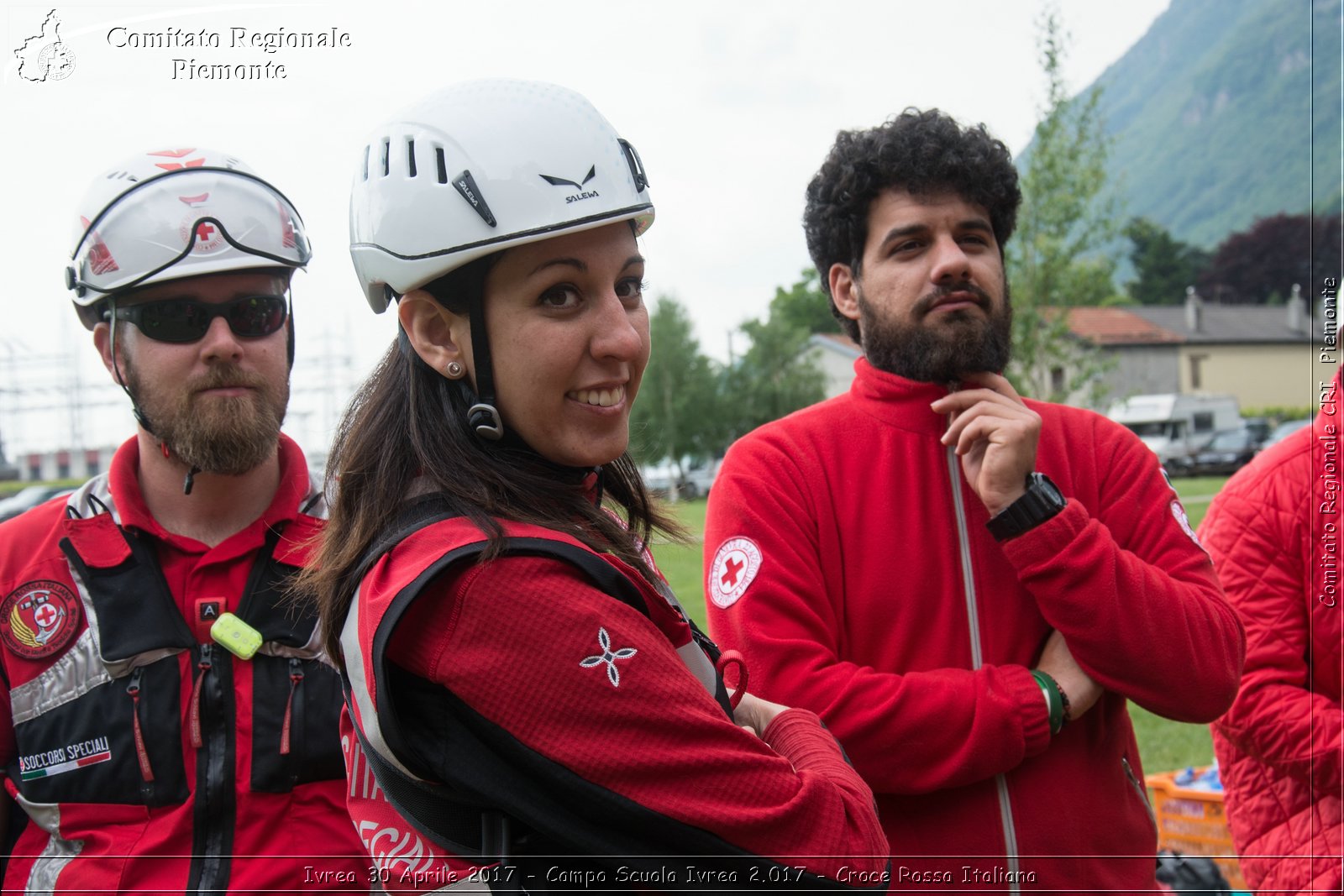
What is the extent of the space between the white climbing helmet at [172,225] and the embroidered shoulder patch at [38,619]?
86cm

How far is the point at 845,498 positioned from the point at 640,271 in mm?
1038

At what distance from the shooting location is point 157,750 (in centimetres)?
259

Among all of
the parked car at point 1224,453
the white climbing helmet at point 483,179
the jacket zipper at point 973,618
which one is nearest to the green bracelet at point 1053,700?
the jacket zipper at point 973,618

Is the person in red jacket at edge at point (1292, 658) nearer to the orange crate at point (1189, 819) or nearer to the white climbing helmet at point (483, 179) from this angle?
the orange crate at point (1189, 819)

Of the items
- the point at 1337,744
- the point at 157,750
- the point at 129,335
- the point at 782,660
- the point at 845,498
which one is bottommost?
the point at 1337,744

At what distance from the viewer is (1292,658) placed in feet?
10.2

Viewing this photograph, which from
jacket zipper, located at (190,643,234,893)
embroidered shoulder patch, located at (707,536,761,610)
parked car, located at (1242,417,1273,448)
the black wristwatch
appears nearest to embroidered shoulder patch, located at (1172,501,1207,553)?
the black wristwatch

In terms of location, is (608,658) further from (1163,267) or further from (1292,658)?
(1163,267)

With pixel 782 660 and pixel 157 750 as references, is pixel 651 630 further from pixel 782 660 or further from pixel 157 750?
pixel 157 750

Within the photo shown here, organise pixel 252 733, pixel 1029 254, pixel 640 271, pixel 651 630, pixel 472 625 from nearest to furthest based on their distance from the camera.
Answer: pixel 472 625, pixel 651 630, pixel 640 271, pixel 252 733, pixel 1029 254

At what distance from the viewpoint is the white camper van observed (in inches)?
1719

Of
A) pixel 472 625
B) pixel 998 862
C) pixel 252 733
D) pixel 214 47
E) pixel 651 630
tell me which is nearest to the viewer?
pixel 472 625

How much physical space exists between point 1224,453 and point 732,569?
4150 centimetres

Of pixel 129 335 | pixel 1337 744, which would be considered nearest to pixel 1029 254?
pixel 1337 744
